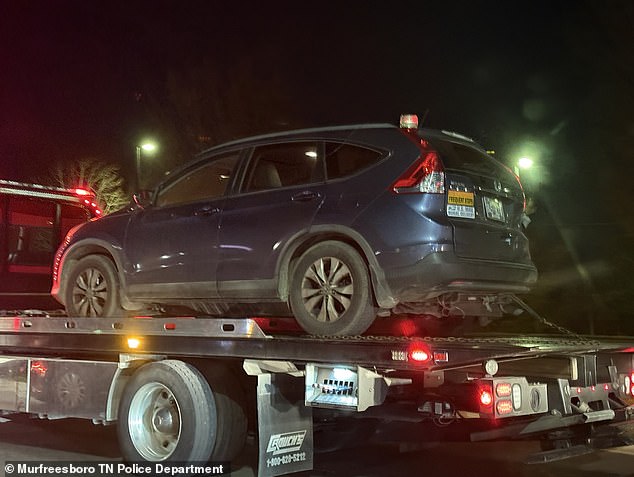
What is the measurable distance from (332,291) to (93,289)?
2.62 m

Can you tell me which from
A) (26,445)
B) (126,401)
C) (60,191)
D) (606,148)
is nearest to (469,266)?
(126,401)

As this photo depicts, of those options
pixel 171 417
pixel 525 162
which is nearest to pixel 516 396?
pixel 171 417

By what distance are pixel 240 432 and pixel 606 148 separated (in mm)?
11471

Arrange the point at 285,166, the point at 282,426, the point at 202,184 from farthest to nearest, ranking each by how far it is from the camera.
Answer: the point at 202,184
the point at 285,166
the point at 282,426

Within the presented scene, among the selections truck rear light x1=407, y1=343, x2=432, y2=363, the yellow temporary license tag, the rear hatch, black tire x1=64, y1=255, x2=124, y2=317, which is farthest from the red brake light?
black tire x1=64, y1=255, x2=124, y2=317

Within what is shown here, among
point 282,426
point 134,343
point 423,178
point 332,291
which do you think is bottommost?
point 282,426

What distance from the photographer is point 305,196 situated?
220 inches

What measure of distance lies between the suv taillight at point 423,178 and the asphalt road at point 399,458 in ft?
7.96

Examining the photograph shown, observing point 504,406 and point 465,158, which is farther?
point 465,158

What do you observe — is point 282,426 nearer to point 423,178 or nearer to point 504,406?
point 504,406

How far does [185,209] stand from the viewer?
20.6ft

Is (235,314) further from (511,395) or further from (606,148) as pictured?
(606,148)

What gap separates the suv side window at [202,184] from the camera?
621 centimetres

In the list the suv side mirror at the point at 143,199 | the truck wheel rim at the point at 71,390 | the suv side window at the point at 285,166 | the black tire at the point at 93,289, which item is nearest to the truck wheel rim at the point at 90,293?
the black tire at the point at 93,289
